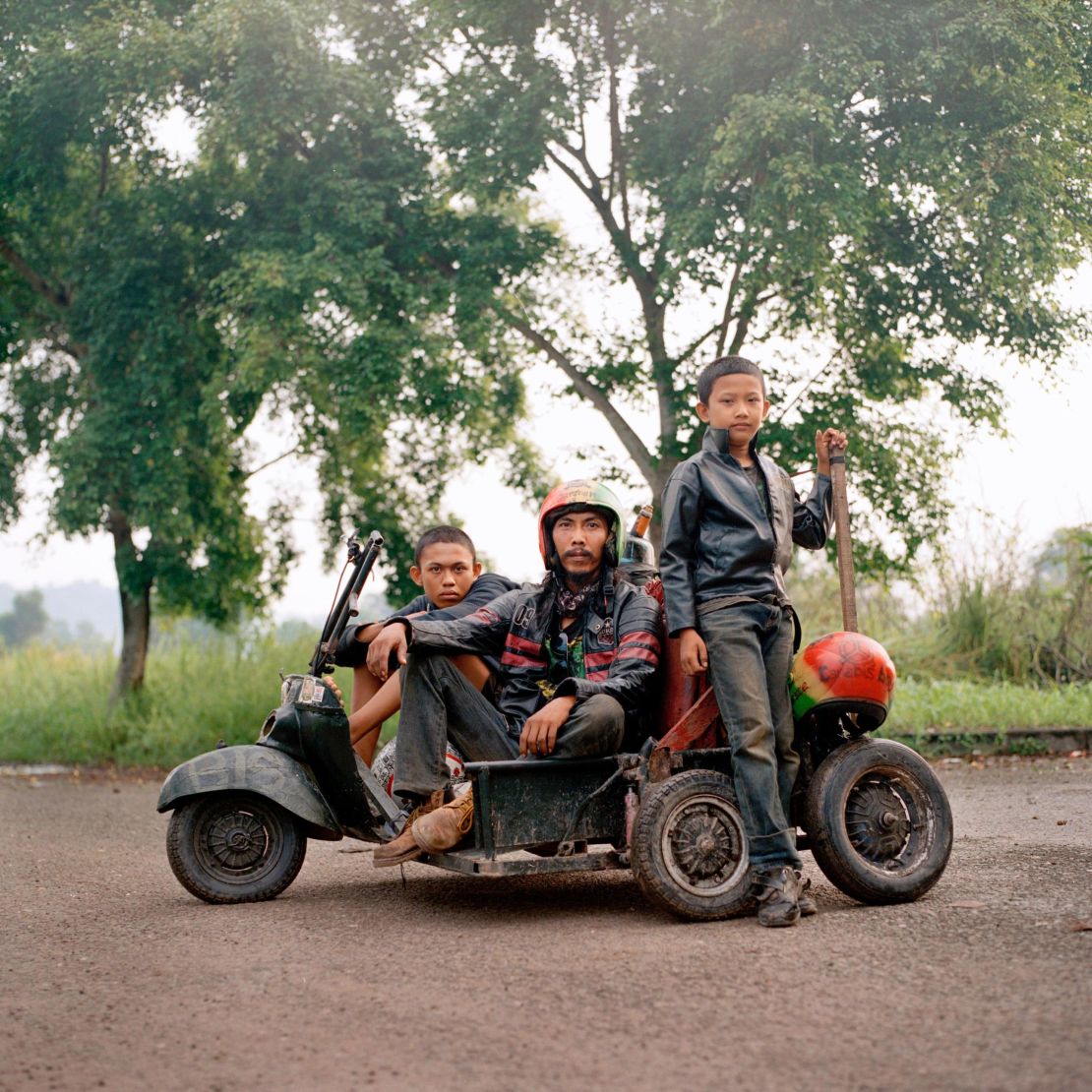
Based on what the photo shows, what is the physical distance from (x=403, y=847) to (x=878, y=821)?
1.80 meters

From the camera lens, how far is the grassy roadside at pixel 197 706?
42.8ft

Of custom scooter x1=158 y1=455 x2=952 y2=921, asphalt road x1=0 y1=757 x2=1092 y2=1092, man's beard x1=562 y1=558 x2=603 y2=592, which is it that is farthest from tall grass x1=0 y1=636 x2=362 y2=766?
man's beard x1=562 y1=558 x2=603 y2=592

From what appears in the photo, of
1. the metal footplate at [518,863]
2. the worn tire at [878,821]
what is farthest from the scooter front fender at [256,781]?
the worn tire at [878,821]

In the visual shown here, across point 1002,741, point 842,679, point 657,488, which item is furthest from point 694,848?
point 657,488

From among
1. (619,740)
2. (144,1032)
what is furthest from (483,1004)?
(619,740)

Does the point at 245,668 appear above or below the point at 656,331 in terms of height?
below

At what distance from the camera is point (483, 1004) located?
3912mm

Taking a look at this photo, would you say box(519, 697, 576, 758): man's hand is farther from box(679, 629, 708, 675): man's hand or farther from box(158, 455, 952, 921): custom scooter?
box(679, 629, 708, 675): man's hand

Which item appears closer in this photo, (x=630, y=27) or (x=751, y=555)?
(x=751, y=555)

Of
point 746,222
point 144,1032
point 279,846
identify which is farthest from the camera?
point 746,222

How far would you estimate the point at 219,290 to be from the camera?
1636 cm

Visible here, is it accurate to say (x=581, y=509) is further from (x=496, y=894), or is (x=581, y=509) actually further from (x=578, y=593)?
(x=496, y=894)

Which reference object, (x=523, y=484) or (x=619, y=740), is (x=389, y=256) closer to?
(x=523, y=484)

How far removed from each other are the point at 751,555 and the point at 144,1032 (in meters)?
2.69
